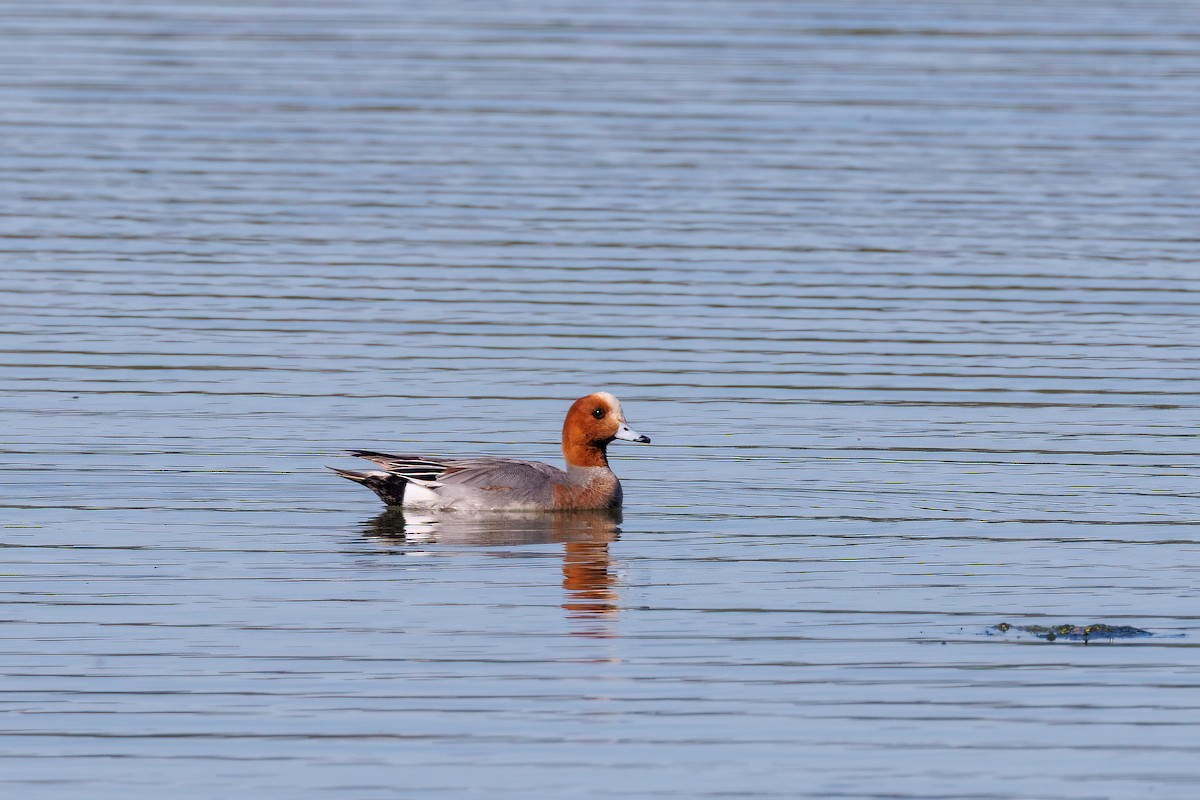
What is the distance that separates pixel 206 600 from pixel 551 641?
1.70 meters

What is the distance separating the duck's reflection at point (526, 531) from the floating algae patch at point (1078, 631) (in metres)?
2.03

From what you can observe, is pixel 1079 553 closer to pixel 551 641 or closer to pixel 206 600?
pixel 551 641

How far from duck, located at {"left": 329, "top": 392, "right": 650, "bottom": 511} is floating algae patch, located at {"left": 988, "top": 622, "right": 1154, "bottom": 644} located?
332cm

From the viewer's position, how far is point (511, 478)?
42.7 ft

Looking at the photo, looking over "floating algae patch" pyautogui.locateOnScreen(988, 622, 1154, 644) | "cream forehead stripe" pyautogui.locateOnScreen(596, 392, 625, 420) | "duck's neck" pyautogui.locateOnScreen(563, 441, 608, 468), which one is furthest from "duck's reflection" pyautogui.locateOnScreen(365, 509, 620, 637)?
"floating algae patch" pyautogui.locateOnScreen(988, 622, 1154, 644)

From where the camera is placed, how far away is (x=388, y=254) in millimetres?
19609

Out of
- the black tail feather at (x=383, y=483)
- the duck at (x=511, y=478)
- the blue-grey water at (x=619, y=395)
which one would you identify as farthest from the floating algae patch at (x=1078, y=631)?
the black tail feather at (x=383, y=483)

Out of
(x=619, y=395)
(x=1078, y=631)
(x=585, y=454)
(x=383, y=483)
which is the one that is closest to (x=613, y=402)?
(x=585, y=454)

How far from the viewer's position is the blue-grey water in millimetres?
9070

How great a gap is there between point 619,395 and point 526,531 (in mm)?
2857

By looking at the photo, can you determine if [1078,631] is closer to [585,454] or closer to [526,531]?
[526,531]

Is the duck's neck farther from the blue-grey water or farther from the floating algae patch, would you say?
the floating algae patch

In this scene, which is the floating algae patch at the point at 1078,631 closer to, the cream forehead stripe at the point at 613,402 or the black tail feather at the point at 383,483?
the cream forehead stripe at the point at 613,402

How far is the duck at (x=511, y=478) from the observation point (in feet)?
42.5
